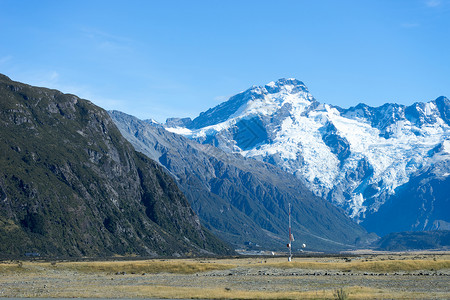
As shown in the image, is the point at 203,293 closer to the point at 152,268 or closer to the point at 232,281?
the point at 232,281

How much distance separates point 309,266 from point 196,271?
2741 cm

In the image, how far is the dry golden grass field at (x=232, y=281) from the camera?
9469cm

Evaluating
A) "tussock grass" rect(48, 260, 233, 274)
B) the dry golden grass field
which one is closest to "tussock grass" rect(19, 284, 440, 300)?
the dry golden grass field

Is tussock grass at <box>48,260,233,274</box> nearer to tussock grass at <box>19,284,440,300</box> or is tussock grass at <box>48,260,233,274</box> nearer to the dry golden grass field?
the dry golden grass field

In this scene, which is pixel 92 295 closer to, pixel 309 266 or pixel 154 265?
pixel 154 265

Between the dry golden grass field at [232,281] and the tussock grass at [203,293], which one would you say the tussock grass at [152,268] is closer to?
the dry golden grass field at [232,281]

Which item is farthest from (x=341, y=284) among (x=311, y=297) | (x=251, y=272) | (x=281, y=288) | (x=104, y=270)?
(x=104, y=270)

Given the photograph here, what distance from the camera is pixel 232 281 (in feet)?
391

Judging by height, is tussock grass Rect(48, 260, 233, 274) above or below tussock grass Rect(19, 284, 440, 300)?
below

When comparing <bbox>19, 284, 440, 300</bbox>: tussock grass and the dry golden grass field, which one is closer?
<bbox>19, 284, 440, 300</bbox>: tussock grass

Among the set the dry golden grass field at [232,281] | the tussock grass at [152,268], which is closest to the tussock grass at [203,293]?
the dry golden grass field at [232,281]

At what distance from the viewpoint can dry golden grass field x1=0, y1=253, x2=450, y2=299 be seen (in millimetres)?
94688

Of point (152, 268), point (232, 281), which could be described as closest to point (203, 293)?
point (232, 281)

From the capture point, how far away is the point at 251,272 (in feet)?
458
